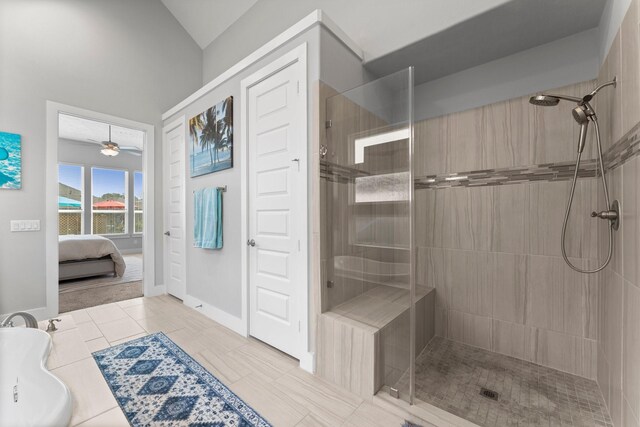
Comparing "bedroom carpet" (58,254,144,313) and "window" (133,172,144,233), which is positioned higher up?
"window" (133,172,144,233)

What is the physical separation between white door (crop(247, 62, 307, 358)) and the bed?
12.1 feet

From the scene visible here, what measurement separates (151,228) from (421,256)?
3.46 meters

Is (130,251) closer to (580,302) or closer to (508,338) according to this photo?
(508,338)

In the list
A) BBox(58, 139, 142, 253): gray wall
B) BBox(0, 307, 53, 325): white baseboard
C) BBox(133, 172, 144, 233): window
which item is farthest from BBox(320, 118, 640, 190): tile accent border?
BBox(58, 139, 142, 253): gray wall

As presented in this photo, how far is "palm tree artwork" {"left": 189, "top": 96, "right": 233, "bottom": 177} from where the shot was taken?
8.73ft

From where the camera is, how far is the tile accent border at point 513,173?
1364 millimetres

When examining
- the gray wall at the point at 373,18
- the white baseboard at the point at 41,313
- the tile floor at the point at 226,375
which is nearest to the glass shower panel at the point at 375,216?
the tile floor at the point at 226,375

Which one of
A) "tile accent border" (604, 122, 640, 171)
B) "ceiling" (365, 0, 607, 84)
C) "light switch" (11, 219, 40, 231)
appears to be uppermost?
"ceiling" (365, 0, 607, 84)

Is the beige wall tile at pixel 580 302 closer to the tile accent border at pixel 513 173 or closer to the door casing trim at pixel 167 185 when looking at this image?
the tile accent border at pixel 513 173

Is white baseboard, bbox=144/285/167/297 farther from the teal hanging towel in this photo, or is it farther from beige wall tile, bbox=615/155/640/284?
beige wall tile, bbox=615/155/640/284

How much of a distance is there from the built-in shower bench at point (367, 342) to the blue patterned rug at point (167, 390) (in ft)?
1.77

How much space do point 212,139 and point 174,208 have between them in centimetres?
129

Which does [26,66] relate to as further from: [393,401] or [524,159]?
[524,159]

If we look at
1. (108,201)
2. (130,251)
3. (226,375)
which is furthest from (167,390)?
(108,201)
